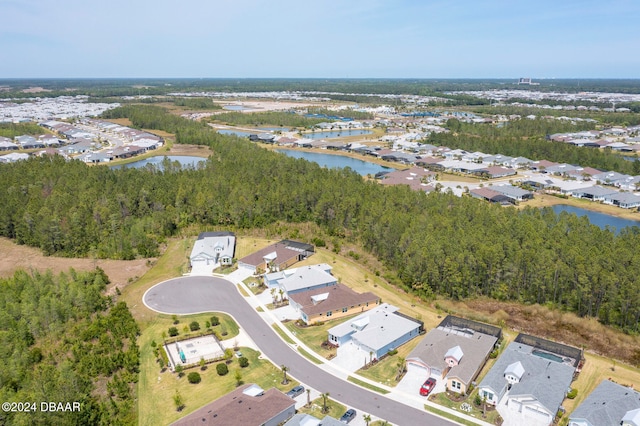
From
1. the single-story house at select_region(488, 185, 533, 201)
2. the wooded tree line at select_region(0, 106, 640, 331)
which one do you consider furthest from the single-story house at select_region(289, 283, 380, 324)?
the single-story house at select_region(488, 185, 533, 201)

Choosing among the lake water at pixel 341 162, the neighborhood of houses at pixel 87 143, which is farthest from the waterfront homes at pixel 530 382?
the neighborhood of houses at pixel 87 143

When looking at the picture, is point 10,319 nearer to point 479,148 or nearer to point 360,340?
point 360,340

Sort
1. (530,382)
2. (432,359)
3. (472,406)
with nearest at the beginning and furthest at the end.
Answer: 1. (472,406)
2. (530,382)
3. (432,359)

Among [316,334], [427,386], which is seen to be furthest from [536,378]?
[316,334]

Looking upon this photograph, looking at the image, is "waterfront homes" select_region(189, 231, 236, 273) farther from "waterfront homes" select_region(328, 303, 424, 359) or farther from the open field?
"waterfront homes" select_region(328, 303, 424, 359)

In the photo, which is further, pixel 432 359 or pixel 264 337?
pixel 264 337

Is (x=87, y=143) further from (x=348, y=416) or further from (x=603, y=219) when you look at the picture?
(x=603, y=219)

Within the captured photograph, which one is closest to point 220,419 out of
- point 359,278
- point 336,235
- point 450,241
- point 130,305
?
point 130,305
